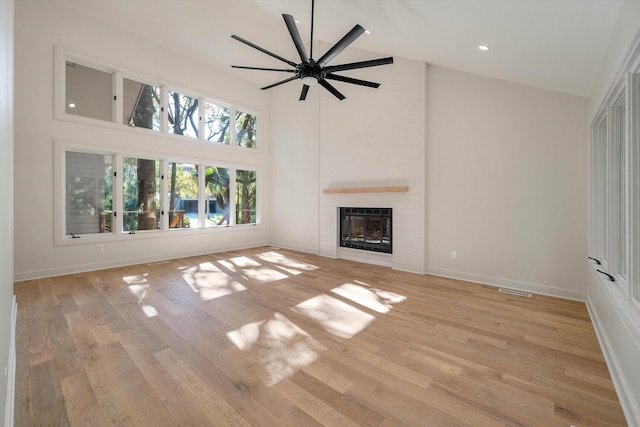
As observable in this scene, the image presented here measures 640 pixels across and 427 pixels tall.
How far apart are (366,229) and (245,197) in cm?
326

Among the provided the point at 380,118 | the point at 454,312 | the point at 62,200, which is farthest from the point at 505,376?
the point at 62,200

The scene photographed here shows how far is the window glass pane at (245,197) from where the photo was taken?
7051 mm

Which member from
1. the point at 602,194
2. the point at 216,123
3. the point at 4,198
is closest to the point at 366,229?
the point at 602,194

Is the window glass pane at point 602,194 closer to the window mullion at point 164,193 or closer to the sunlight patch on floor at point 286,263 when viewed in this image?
the sunlight patch on floor at point 286,263

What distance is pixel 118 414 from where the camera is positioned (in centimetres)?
163

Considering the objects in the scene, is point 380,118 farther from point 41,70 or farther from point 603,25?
point 41,70

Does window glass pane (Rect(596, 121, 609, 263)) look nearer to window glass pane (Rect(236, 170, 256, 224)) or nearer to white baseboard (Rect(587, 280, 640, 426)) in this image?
white baseboard (Rect(587, 280, 640, 426))

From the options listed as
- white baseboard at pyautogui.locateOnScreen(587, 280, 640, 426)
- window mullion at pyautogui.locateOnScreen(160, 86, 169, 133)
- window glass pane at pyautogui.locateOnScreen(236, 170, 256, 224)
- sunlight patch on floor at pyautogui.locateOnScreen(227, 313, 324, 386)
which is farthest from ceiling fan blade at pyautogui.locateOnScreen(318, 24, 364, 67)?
window glass pane at pyautogui.locateOnScreen(236, 170, 256, 224)

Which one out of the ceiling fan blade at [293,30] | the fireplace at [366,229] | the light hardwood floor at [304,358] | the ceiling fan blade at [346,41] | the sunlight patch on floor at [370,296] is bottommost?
the light hardwood floor at [304,358]

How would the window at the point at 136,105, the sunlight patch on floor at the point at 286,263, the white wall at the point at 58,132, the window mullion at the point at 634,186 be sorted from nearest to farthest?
1. the window mullion at the point at 634,186
2. the white wall at the point at 58,132
3. the window at the point at 136,105
4. the sunlight patch on floor at the point at 286,263

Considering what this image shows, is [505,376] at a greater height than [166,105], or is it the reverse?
[166,105]

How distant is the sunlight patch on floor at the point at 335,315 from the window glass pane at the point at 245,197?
414 centimetres

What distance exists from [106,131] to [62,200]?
1.34 metres

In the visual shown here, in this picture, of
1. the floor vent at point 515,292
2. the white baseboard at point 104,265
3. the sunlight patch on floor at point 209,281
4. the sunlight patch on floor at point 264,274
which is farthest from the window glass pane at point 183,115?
the floor vent at point 515,292
